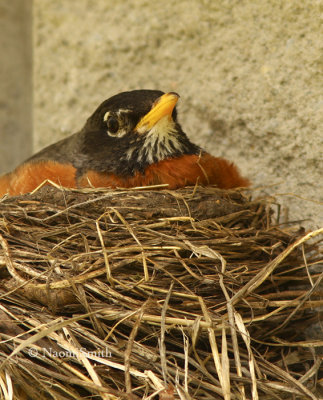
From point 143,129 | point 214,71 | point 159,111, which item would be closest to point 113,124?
point 143,129

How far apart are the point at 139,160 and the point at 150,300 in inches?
33.0

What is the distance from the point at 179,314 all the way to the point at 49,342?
0.45 metres

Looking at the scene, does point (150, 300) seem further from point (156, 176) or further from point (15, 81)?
point (15, 81)

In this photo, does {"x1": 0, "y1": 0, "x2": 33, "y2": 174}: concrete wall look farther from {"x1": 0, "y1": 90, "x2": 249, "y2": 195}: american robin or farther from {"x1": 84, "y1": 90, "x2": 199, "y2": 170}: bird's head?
{"x1": 84, "y1": 90, "x2": 199, "y2": 170}: bird's head

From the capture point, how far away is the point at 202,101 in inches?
123

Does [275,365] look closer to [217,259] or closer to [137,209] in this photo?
[217,259]

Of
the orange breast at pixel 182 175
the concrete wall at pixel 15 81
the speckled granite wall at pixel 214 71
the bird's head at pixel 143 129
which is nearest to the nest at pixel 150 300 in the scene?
the orange breast at pixel 182 175

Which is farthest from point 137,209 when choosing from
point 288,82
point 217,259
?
point 288,82

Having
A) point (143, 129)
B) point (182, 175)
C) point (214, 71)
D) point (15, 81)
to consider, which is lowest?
point (182, 175)

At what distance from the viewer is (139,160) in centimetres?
275

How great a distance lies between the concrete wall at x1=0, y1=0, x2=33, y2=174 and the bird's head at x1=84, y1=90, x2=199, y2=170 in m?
1.31

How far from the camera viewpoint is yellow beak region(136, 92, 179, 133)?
2.63 metres

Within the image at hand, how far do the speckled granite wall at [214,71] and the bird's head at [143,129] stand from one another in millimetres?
305

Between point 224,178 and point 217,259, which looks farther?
point 224,178
